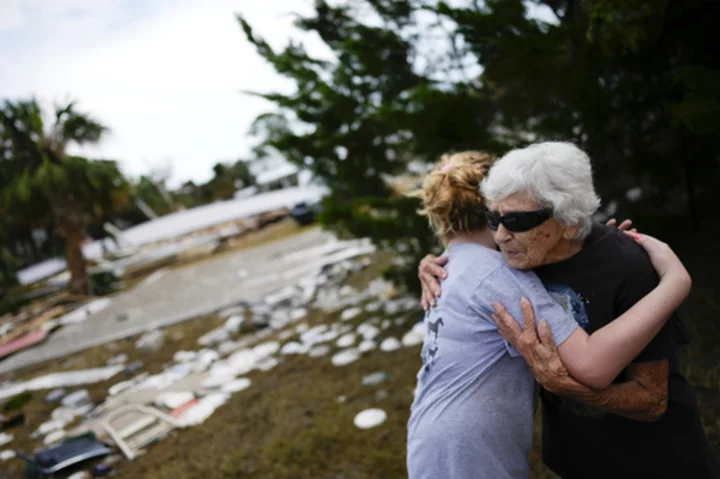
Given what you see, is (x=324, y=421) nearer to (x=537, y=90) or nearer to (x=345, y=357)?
(x=345, y=357)

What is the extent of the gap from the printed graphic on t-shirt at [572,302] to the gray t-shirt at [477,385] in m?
0.06

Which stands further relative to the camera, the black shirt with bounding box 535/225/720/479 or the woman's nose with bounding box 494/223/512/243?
the woman's nose with bounding box 494/223/512/243

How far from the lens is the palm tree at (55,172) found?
40.2 feet

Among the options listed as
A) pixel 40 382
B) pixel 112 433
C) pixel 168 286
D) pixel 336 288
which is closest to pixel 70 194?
pixel 168 286

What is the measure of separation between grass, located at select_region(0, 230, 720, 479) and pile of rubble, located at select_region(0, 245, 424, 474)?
0.16 metres

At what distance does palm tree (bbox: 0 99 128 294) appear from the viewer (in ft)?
40.2

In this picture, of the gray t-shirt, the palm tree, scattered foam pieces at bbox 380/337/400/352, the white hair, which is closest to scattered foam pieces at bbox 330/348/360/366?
scattered foam pieces at bbox 380/337/400/352

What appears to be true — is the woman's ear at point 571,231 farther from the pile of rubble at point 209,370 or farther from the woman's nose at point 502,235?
the pile of rubble at point 209,370

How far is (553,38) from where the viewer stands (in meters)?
3.09

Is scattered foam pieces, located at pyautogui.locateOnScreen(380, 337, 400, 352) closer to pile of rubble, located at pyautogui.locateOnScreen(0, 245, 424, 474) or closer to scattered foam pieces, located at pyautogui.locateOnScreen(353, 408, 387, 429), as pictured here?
pile of rubble, located at pyautogui.locateOnScreen(0, 245, 424, 474)

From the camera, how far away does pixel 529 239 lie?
4.53ft

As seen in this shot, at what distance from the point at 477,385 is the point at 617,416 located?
46cm

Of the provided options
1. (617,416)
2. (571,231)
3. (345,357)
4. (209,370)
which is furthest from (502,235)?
(209,370)

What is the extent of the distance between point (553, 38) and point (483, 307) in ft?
8.14
